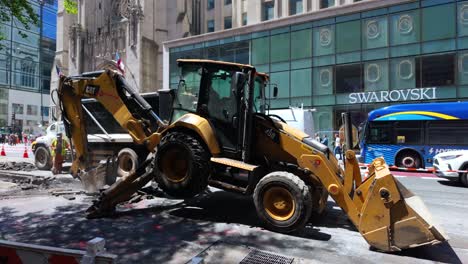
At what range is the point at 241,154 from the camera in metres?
6.67

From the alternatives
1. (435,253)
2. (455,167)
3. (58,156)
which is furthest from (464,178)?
(58,156)

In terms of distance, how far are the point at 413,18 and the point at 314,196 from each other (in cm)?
2429

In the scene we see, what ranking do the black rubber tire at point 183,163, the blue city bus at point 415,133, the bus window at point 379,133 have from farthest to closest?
the bus window at point 379,133 → the blue city bus at point 415,133 → the black rubber tire at point 183,163

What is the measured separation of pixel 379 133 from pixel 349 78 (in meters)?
11.7

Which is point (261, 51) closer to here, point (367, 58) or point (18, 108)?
point (367, 58)

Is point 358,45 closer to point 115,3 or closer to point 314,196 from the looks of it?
point 314,196

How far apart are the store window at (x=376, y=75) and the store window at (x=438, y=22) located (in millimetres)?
3269

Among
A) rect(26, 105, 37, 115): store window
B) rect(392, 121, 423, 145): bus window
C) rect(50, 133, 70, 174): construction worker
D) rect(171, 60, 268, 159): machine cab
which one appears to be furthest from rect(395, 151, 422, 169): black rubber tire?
rect(26, 105, 37, 115): store window

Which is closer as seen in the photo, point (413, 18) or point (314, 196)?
point (314, 196)

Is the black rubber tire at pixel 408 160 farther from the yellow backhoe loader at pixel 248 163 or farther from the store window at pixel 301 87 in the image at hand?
the store window at pixel 301 87

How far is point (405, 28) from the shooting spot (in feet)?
86.4

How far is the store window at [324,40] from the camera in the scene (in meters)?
29.0

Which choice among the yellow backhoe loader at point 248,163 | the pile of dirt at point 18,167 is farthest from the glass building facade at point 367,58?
the yellow backhoe loader at point 248,163

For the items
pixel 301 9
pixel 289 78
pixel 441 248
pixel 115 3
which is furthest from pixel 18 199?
pixel 115 3
